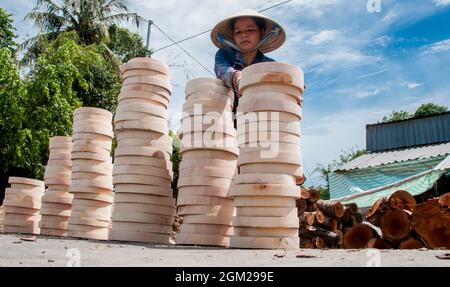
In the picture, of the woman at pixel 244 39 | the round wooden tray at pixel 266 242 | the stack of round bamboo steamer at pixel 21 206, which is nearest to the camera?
the round wooden tray at pixel 266 242

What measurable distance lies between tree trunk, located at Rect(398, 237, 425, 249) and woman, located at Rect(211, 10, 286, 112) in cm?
295

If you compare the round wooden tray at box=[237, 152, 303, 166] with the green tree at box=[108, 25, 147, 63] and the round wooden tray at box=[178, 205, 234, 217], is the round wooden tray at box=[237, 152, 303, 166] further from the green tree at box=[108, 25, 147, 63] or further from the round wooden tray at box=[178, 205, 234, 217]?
the green tree at box=[108, 25, 147, 63]

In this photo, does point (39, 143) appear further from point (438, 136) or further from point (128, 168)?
point (438, 136)

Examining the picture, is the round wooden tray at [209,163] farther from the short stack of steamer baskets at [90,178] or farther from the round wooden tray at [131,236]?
the short stack of steamer baskets at [90,178]

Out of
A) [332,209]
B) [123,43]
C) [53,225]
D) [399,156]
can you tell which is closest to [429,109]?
[399,156]

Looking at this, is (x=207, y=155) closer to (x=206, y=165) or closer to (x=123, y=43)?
(x=206, y=165)

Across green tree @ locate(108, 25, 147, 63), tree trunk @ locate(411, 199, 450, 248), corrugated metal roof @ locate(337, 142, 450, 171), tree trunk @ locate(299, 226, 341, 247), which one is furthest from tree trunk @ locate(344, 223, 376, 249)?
green tree @ locate(108, 25, 147, 63)

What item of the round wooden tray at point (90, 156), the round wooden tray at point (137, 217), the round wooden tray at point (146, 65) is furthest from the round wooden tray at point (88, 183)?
the round wooden tray at point (146, 65)

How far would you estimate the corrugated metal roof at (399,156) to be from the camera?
51.3 ft

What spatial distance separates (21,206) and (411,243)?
20.3 ft

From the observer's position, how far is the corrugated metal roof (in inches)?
616

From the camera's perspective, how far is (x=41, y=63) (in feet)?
49.6

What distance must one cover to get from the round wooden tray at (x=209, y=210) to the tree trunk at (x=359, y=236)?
9.27 ft
